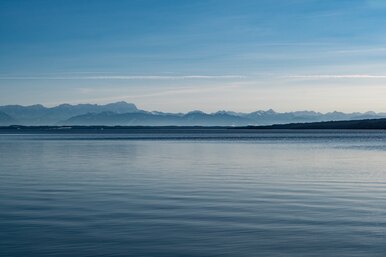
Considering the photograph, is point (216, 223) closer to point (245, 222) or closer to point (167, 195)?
point (245, 222)

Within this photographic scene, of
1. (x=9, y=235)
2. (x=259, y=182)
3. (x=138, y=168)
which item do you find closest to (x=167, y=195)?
(x=259, y=182)

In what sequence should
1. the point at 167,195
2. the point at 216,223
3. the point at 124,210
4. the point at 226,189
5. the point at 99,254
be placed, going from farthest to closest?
the point at 226,189 → the point at 167,195 → the point at 124,210 → the point at 216,223 → the point at 99,254

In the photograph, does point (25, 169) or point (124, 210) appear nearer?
point (124, 210)

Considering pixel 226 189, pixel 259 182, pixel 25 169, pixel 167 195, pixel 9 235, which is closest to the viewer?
pixel 9 235

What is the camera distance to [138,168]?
112 feet

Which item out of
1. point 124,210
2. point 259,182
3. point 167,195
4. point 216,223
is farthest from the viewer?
point 259,182

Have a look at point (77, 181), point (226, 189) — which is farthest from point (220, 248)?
point (77, 181)

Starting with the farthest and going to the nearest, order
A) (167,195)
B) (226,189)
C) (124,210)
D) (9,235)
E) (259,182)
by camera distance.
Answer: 1. (259,182)
2. (226,189)
3. (167,195)
4. (124,210)
5. (9,235)

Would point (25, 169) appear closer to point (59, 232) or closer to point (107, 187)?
point (107, 187)

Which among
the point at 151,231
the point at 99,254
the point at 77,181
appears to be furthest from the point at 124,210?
the point at 77,181

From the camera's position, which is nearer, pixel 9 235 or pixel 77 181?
pixel 9 235

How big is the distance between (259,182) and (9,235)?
1426 cm

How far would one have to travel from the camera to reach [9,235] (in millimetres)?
13734

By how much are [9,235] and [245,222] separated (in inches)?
236
